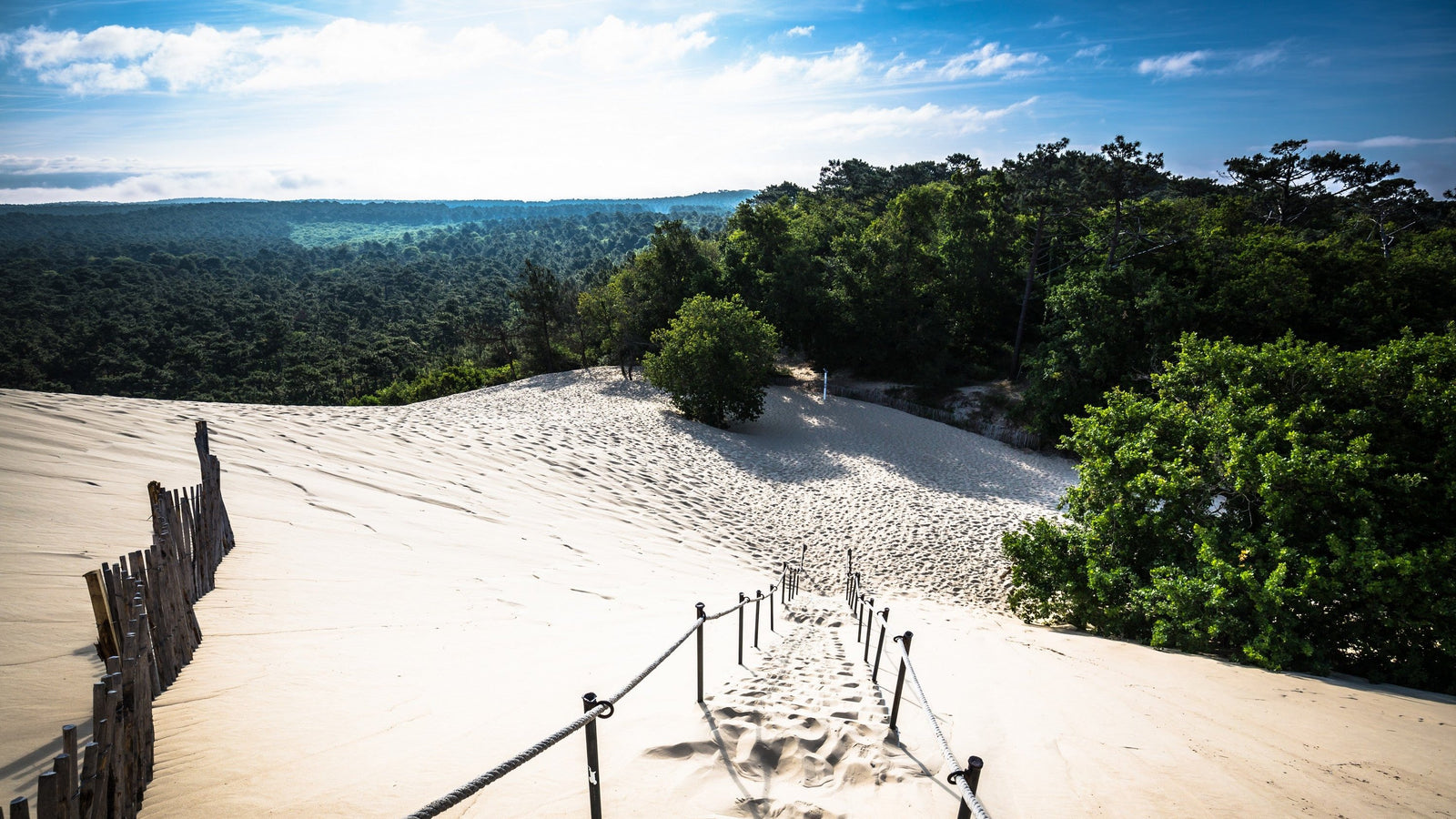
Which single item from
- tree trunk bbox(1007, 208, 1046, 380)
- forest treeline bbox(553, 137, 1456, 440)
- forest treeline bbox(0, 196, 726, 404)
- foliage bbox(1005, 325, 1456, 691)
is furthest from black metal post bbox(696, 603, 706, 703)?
forest treeline bbox(0, 196, 726, 404)

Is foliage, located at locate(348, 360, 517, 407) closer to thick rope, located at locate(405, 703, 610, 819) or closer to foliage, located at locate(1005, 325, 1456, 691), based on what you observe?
foliage, located at locate(1005, 325, 1456, 691)

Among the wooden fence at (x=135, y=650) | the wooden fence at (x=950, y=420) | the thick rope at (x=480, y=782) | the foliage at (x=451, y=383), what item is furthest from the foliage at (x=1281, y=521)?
the foliage at (x=451, y=383)

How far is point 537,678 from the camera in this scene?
437cm

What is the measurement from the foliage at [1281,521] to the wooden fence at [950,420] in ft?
45.6

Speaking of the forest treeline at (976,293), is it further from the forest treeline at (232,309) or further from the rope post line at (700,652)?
the rope post line at (700,652)

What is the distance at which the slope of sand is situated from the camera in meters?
3.10

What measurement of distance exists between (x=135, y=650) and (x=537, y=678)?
2345 millimetres

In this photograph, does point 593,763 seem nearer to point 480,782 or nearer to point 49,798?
point 480,782

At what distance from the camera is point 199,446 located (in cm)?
584

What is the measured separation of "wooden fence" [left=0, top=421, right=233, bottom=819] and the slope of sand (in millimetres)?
204

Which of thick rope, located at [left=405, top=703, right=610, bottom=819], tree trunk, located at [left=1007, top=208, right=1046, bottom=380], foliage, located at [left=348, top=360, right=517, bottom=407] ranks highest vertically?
tree trunk, located at [left=1007, top=208, right=1046, bottom=380]

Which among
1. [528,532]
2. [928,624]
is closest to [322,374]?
[528,532]

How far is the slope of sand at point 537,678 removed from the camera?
3.10 meters

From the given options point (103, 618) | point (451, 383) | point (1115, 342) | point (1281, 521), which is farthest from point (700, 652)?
point (451, 383)
